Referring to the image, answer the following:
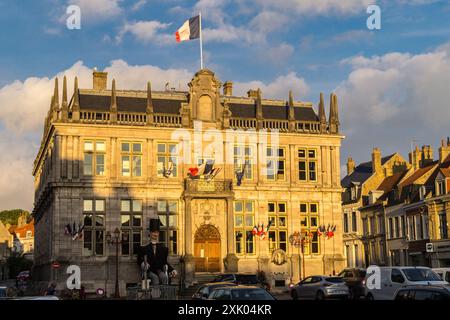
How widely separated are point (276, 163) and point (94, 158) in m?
13.6

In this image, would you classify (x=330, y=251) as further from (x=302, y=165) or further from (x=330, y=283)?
(x=330, y=283)

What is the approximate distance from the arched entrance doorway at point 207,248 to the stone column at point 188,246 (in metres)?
1.02

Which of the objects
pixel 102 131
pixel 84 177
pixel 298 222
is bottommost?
pixel 298 222

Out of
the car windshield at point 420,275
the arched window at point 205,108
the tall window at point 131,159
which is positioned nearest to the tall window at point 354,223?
the arched window at point 205,108

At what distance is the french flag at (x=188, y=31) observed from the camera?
50.2 meters

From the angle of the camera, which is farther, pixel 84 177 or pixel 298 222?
pixel 298 222

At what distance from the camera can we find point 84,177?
159ft

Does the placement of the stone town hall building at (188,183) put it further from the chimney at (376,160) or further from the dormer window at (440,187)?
the chimney at (376,160)

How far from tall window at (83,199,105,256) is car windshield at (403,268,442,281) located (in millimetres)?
24367

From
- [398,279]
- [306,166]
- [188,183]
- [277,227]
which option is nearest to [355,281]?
[398,279]
